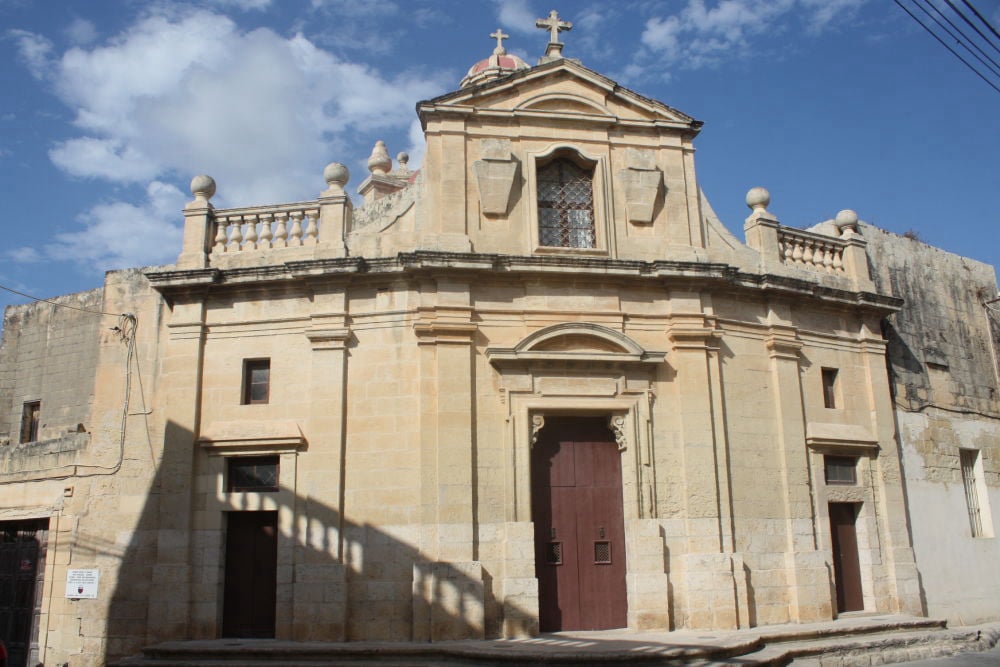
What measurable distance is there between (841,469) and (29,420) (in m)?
13.3

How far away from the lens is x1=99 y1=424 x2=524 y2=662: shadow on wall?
11.4 metres

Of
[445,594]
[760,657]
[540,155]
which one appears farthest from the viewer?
[540,155]

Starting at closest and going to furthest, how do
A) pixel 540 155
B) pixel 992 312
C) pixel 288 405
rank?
pixel 288 405 → pixel 540 155 → pixel 992 312

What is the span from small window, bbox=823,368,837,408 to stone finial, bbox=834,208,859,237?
8.17ft

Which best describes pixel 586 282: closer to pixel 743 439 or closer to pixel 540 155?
pixel 540 155

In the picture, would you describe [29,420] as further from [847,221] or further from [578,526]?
[847,221]

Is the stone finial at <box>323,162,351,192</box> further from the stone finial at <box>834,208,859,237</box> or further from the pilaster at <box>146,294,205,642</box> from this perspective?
the stone finial at <box>834,208,859,237</box>

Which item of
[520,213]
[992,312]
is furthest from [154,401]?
[992,312]

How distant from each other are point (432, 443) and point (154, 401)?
4.26 metres

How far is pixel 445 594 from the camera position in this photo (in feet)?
37.2

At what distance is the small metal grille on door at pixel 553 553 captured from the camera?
39.7ft

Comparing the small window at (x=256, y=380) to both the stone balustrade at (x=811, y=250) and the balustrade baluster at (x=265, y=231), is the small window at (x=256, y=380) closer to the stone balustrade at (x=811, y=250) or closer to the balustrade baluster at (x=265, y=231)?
the balustrade baluster at (x=265, y=231)

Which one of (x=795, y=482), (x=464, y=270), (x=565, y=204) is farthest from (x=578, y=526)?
(x=565, y=204)

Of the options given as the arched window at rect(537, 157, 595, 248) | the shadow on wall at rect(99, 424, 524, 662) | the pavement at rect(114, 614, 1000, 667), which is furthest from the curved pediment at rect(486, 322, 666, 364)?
the pavement at rect(114, 614, 1000, 667)
